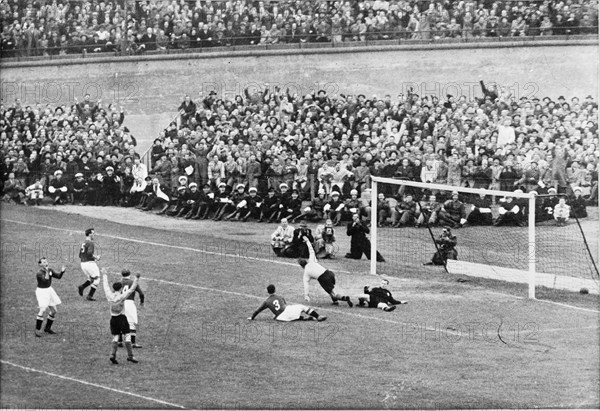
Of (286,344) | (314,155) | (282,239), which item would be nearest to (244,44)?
(314,155)

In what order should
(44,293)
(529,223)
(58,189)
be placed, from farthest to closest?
(58,189), (529,223), (44,293)

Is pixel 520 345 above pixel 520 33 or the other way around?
the other way around

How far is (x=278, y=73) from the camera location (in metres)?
42.6

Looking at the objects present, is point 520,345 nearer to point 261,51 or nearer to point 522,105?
point 522,105

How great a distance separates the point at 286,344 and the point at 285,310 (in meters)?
1.48

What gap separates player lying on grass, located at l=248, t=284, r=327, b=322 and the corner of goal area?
5464mm

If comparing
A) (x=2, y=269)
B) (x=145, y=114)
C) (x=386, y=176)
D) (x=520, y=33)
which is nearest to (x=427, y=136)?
(x=386, y=176)

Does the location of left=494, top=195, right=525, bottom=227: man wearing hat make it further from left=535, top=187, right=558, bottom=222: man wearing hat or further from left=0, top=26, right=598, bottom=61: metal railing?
left=0, top=26, right=598, bottom=61: metal railing

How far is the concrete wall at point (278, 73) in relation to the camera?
41.4m

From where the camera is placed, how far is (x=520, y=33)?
4156 cm

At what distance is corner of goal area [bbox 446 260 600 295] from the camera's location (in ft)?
101

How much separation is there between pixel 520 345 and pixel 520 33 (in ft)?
57.8

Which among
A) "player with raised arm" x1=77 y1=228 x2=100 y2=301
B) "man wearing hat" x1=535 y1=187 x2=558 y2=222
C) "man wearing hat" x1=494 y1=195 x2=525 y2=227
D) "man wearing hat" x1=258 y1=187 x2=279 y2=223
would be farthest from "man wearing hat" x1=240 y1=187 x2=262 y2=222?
"player with raised arm" x1=77 y1=228 x2=100 y2=301

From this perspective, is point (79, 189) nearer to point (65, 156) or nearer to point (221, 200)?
point (65, 156)
